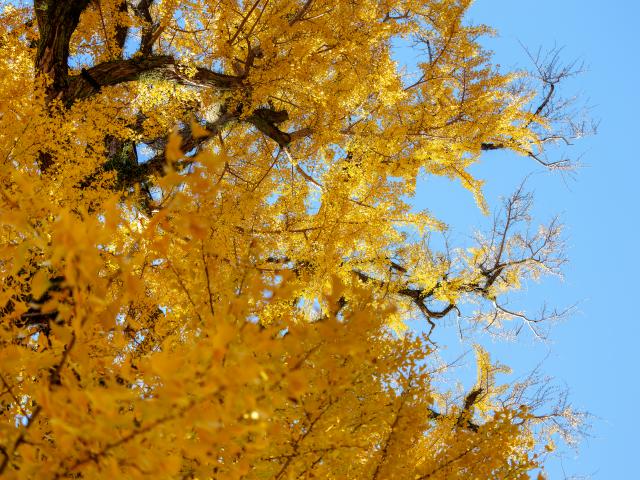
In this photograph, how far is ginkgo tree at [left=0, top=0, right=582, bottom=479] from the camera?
966mm

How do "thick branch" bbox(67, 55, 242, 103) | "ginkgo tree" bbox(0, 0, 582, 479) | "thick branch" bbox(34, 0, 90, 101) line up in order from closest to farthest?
"ginkgo tree" bbox(0, 0, 582, 479)
"thick branch" bbox(34, 0, 90, 101)
"thick branch" bbox(67, 55, 242, 103)

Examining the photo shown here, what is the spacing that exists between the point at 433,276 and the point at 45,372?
5.53 m

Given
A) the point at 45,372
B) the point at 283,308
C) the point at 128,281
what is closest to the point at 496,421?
the point at 128,281

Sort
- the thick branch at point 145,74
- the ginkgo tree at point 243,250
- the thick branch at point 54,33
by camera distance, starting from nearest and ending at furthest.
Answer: the ginkgo tree at point 243,250 → the thick branch at point 54,33 → the thick branch at point 145,74

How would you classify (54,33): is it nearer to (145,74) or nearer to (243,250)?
(145,74)

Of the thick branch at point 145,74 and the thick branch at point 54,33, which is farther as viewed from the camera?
the thick branch at point 145,74

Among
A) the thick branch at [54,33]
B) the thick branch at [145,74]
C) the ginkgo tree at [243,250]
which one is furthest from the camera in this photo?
the thick branch at [145,74]

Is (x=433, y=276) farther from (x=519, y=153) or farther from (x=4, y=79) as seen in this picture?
(x=4, y=79)

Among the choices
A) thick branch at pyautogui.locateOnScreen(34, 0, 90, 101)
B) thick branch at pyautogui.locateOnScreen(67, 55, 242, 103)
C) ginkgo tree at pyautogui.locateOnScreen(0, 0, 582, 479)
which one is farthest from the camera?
thick branch at pyautogui.locateOnScreen(67, 55, 242, 103)

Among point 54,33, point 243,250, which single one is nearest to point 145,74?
point 54,33

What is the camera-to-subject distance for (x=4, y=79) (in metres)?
3.79

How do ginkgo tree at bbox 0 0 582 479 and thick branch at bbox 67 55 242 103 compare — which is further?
thick branch at bbox 67 55 242 103

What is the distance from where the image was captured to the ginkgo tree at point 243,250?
0.97m

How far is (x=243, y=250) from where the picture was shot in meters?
3.60
